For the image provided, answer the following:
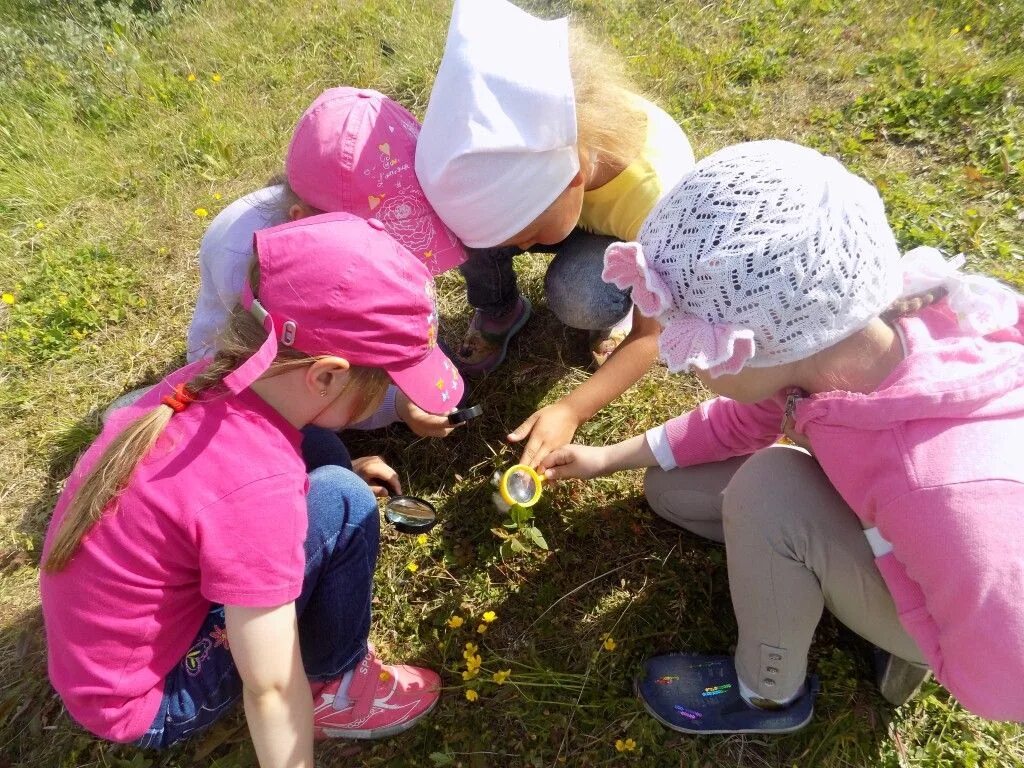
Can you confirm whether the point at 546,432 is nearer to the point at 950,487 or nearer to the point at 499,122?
the point at 499,122

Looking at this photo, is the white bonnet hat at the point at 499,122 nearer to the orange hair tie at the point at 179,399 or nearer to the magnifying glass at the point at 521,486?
the magnifying glass at the point at 521,486

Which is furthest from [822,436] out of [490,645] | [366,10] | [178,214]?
[366,10]

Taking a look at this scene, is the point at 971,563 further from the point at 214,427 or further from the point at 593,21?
the point at 593,21

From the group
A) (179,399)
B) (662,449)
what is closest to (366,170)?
(179,399)

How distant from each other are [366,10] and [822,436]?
4.23 metres

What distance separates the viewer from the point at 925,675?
171 cm

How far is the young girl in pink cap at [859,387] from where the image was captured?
1204 mm

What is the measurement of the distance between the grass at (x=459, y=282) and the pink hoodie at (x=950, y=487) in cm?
64

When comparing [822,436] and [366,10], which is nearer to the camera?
[822,436]

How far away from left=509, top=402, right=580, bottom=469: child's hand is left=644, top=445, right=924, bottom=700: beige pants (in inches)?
25.6

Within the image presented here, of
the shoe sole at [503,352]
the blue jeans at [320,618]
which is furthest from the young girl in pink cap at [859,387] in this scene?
the shoe sole at [503,352]

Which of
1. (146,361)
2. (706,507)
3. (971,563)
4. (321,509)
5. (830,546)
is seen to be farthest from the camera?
(146,361)

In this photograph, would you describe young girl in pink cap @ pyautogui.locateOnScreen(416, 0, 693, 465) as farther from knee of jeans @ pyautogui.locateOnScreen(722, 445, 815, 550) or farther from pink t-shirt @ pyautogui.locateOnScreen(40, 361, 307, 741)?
pink t-shirt @ pyautogui.locateOnScreen(40, 361, 307, 741)

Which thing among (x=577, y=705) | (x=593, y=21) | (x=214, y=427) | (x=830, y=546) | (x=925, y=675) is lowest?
(x=577, y=705)
